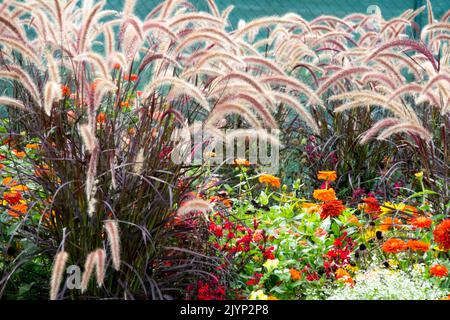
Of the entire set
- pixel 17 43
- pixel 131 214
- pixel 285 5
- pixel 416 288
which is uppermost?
pixel 285 5

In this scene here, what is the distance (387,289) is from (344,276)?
250mm

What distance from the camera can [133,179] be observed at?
300cm

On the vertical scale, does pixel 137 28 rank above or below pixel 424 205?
above

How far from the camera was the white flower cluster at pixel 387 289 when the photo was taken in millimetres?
3033

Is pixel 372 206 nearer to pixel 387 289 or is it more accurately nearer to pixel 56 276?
pixel 387 289

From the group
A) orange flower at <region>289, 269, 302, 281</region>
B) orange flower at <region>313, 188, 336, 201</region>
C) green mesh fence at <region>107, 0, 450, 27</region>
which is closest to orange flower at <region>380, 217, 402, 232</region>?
orange flower at <region>313, 188, 336, 201</region>

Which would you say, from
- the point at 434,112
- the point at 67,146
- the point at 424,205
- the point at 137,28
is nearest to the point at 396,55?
the point at 424,205

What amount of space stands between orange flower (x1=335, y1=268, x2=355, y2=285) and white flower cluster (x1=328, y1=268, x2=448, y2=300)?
0.02 m

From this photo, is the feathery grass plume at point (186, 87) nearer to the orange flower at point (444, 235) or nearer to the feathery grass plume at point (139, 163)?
the feathery grass plume at point (139, 163)

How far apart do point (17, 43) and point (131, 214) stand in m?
0.81

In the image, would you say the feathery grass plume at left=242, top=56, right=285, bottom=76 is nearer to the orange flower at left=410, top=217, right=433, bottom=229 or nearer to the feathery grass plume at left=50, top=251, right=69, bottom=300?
the orange flower at left=410, top=217, right=433, bottom=229

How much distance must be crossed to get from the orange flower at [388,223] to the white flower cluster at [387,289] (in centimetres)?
47

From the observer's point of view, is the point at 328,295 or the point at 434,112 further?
the point at 434,112

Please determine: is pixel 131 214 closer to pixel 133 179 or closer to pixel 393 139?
pixel 133 179
